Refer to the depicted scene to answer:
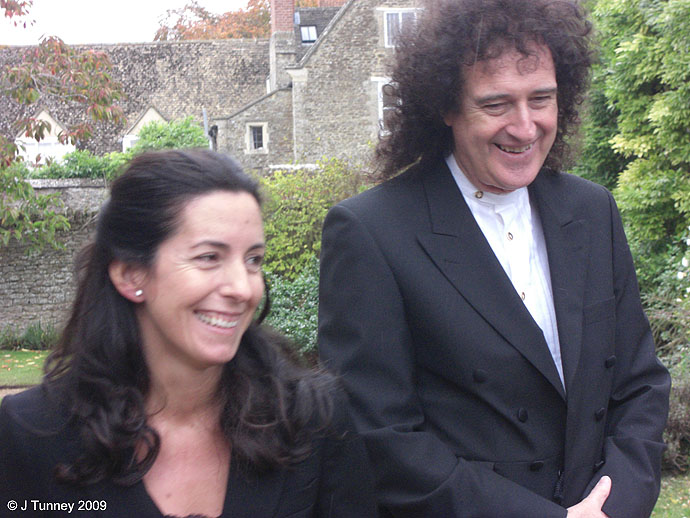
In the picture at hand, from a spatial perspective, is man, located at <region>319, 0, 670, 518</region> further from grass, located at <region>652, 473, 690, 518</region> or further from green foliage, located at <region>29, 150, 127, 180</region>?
green foliage, located at <region>29, 150, 127, 180</region>

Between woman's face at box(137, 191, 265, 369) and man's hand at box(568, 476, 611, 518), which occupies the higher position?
woman's face at box(137, 191, 265, 369)

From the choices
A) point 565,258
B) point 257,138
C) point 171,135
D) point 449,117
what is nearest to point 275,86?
point 257,138

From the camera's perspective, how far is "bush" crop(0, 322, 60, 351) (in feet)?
60.4

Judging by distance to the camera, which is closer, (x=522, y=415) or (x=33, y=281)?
(x=522, y=415)

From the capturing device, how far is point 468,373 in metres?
2.33

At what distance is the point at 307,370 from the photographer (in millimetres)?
2330

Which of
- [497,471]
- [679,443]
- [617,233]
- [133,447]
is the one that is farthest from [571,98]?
[679,443]

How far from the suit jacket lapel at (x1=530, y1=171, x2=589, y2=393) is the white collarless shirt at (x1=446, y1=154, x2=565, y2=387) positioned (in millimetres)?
46

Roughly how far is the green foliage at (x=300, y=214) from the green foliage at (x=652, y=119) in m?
4.02

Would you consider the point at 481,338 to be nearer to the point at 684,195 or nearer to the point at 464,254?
the point at 464,254

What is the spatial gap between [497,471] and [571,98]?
4.28 feet

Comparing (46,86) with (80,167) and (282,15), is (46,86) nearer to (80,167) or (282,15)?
(80,167)

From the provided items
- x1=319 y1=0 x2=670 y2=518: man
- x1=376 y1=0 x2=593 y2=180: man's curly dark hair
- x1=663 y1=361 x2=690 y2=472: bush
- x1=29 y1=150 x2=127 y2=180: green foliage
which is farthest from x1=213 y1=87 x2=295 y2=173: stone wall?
x1=319 y1=0 x2=670 y2=518: man

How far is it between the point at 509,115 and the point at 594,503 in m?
1.16
